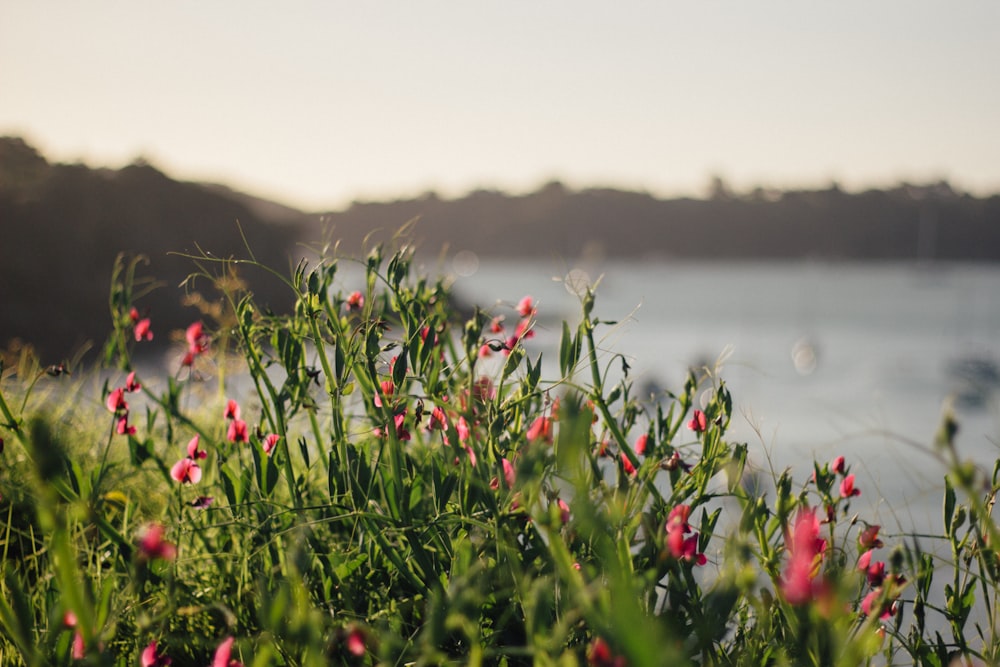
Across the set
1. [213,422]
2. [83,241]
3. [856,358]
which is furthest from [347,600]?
[856,358]

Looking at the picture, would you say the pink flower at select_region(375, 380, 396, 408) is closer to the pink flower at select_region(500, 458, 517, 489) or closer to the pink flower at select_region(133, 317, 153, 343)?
the pink flower at select_region(500, 458, 517, 489)

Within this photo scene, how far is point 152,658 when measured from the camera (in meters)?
1.61

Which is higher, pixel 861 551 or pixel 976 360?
pixel 861 551

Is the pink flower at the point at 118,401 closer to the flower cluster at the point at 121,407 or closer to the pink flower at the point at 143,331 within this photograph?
the flower cluster at the point at 121,407

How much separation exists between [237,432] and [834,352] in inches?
2795

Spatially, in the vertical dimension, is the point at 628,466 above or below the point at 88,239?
below

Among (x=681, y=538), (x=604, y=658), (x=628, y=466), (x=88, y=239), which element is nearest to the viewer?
(x=604, y=658)

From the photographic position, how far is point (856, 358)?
63000mm

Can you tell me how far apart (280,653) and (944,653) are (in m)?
1.34

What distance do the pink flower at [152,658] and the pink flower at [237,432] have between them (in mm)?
725

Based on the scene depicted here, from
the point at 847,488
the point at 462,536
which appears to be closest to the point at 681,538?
the point at 462,536

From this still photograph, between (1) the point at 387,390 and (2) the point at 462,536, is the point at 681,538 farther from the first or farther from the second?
(1) the point at 387,390

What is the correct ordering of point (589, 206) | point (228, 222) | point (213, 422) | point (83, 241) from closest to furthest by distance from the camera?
point (213, 422) → point (83, 241) → point (228, 222) → point (589, 206)

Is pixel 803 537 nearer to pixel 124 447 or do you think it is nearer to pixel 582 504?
pixel 582 504
